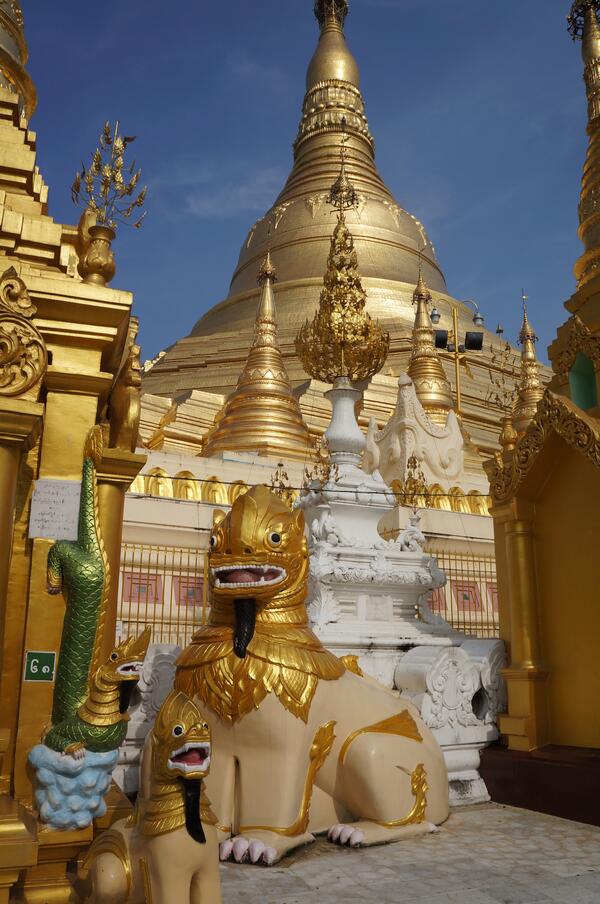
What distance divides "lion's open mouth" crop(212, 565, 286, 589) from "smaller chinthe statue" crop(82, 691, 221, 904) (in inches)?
56.3

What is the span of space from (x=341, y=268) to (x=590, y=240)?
2.79 m

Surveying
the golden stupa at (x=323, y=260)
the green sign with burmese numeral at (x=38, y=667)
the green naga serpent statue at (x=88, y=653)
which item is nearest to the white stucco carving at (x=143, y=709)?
the green sign with burmese numeral at (x=38, y=667)

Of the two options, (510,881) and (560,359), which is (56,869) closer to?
(510,881)

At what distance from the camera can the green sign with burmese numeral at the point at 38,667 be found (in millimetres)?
3539

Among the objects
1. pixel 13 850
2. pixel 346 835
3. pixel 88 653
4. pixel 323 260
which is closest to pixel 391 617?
pixel 346 835

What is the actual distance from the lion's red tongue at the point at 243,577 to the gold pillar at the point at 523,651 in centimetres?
266

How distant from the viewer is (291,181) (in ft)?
103

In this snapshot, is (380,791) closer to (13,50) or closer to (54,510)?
(54,510)

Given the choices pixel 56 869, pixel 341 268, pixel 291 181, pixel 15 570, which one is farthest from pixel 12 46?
pixel 291 181

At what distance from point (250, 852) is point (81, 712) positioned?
120cm

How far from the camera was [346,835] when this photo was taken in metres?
3.96

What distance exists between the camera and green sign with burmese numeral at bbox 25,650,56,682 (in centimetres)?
354

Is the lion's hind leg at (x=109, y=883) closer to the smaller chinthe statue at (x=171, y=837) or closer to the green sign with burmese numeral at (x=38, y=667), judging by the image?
the smaller chinthe statue at (x=171, y=837)

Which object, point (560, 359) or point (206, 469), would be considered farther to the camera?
point (206, 469)
